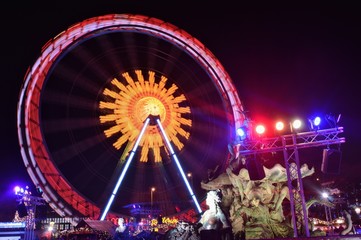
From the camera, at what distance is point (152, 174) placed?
22.3 metres

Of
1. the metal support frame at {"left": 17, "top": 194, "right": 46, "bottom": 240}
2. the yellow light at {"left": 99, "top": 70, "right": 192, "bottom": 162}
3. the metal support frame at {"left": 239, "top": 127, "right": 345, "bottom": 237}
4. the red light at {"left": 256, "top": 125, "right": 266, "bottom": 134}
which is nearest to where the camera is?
the metal support frame at {"left": 239, "top": 127, "right": 345, "bottom": 237}

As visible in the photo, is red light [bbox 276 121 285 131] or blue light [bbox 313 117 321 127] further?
red light [bbox 276 121 285 131]

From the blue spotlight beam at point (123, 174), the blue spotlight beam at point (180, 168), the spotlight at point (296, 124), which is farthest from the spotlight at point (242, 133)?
the blue spotlight beam at point (123, 174)

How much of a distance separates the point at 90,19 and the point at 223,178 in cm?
1039

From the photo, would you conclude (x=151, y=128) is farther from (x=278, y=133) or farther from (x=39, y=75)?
(x=278, y=133)

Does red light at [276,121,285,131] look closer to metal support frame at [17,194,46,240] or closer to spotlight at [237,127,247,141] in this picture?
spotlight at [237,127,247,141]

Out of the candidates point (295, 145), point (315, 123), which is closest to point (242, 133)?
point (295, 145)

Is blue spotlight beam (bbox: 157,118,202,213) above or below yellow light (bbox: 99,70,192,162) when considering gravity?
below

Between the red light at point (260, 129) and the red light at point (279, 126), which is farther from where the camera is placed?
the red light at point (260, 129)

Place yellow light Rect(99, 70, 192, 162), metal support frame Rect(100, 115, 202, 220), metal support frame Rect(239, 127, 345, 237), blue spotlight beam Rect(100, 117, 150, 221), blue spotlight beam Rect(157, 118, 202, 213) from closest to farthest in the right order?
metal support frame Rect(239, 127, 345, 237), blue spotlight beam Rect(100, 117, 150, 221), metal support frame Rect(100, 115, 202, 220), blue spotlight beam Rect(157, 118, 202, 213), yellow light Rect(99, 70, 192, 162)

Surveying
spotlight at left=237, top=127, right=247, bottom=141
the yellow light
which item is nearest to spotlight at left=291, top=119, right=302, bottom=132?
spotlight at left=237, top=127, right=247, bottom=141

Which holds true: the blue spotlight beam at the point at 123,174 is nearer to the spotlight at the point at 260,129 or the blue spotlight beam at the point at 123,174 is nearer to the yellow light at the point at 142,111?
the yellow light at the point at 142,111

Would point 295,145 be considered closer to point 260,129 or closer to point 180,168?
point 260,129

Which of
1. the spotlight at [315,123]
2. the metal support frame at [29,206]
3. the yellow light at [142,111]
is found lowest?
the metal support frame at [29,206]
